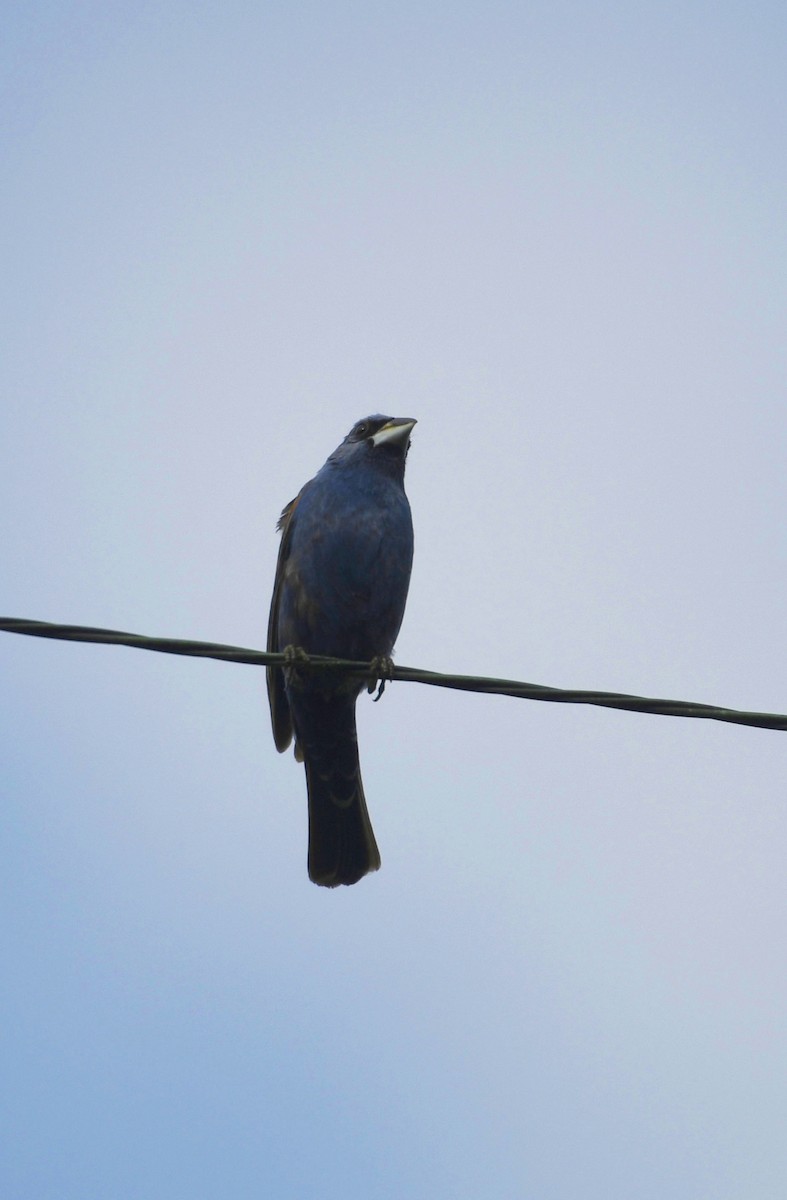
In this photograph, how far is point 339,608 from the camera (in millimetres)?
6387

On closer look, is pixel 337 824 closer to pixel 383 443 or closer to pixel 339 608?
pixel 339 608

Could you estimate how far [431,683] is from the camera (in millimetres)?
4230

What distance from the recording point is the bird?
21.0 feet

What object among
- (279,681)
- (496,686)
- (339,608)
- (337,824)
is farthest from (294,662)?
(337,824)

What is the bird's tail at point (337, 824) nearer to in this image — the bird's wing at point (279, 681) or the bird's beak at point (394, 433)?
the bird's wing at point (279, 681)

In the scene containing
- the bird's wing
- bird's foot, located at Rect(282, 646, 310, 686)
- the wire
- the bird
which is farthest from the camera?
the bird's wing

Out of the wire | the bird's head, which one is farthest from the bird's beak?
the wire

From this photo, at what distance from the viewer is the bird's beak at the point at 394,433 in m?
6.88

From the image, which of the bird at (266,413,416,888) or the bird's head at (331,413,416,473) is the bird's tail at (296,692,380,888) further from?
the bird's head at (331,413,416,473)

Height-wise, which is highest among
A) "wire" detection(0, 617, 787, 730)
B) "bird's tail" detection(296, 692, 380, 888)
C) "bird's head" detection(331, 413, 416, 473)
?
"bird's head" detection(331, 413, 416, 473)

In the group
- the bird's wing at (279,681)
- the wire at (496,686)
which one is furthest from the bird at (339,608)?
the wire at (496,686)

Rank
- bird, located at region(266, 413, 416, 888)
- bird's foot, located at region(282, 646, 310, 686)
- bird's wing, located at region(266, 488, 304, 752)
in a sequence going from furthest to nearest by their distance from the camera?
1. bird's wing, located at region(266, 488, 304, 752)
2. bird, located at region(266, 413, 416, 888)
3. bird's foot, located at region(282, 646, 310, 686)

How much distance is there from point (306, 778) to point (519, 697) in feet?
10.3

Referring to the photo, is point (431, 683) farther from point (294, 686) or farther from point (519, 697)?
point (294, 686)
